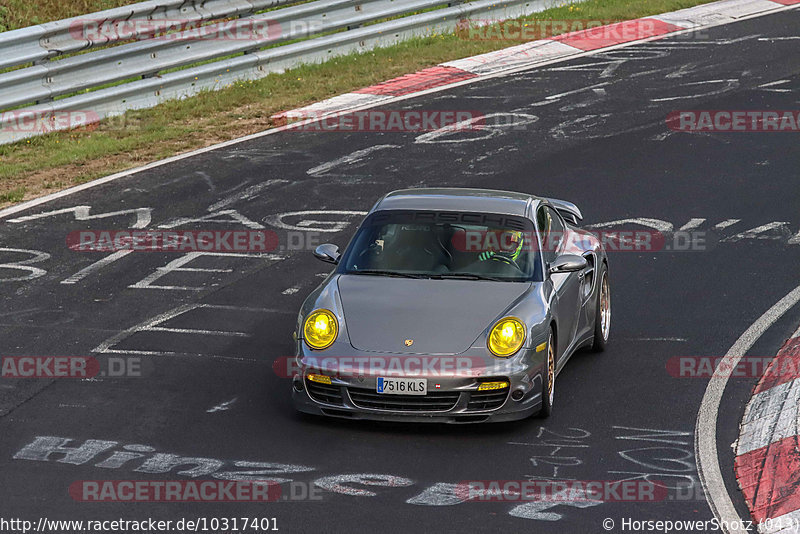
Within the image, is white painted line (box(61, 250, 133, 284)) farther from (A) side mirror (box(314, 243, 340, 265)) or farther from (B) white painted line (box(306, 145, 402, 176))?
(B) white painted line (box(306, 145, 402, 176))

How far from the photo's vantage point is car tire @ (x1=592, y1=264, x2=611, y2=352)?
35.1 ft

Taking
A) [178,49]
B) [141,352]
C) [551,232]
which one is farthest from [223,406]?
[178,49]

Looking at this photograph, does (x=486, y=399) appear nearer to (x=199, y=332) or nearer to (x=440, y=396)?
(x=440, y=396)

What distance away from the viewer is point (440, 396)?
8.66 m

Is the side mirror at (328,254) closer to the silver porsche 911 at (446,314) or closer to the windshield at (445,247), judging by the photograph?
the silver porsche 911 at (446,314)

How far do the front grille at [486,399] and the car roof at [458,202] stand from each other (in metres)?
1.79

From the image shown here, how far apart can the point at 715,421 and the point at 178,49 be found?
452 inches

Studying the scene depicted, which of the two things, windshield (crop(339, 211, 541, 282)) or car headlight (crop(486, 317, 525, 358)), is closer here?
car headlight (crop(486, 317, 525, 358))

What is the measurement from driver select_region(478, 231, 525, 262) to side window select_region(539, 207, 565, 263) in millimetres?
233

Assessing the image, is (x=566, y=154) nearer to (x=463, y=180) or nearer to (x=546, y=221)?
(x=463, y=180)

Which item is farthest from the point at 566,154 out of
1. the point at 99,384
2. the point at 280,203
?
the point at 99,384

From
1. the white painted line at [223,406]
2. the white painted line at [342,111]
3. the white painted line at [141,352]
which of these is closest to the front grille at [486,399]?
the white painted line at [223,406]

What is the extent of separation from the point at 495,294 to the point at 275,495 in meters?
2.45

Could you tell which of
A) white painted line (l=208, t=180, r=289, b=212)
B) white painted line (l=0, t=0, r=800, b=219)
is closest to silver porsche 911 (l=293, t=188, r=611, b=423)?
white painted line (l=208, t=180, r=289, b=212)
